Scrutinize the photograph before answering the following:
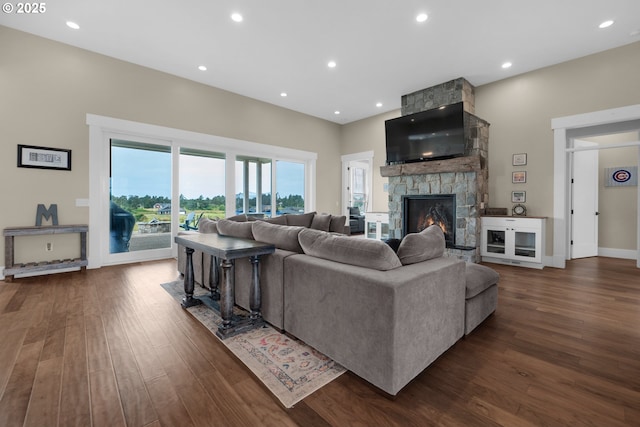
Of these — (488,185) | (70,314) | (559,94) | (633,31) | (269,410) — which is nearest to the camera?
(269,410)

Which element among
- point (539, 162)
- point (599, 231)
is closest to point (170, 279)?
point (539, 162)

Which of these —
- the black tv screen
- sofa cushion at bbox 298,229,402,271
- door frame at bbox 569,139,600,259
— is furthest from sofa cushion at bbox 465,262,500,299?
door frame at bbox 569,139,600,259

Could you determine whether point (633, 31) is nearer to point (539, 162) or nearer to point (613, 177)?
point (539, 162)

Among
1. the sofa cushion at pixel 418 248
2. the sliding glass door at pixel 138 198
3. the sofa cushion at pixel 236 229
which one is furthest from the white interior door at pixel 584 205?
the sliding glass door at pixel 138 198

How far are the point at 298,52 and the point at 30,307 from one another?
4528mm

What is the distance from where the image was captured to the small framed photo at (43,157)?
383 cm

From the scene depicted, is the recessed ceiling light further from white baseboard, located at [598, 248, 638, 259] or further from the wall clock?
white baseboard, located at [598, 248, 638, 259]

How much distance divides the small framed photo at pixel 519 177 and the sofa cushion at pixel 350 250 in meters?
4.55

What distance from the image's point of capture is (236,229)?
294 cm

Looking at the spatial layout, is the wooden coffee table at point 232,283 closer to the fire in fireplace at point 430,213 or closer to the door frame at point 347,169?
the fire in fireplace at point 430,213

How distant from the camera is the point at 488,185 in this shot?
17.4 feet

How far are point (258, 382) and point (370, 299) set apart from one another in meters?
0.83

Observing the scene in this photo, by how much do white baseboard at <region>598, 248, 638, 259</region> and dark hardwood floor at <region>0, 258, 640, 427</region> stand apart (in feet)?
12.5

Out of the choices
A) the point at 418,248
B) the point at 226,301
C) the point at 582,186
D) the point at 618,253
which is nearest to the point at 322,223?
the point at 226,301
